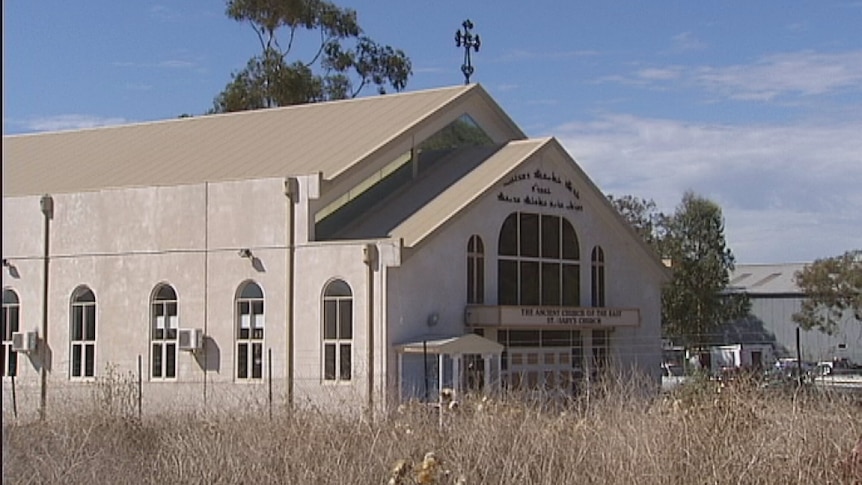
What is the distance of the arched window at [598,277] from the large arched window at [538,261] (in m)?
0.89

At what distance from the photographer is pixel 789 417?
17.3 metres

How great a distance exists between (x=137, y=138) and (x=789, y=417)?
3144 centimetres

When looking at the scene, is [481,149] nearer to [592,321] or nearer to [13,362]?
[592,321]

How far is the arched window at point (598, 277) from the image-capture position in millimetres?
42219

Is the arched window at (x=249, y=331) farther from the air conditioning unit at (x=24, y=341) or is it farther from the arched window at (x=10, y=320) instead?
the arched window at (x=10, y=320)

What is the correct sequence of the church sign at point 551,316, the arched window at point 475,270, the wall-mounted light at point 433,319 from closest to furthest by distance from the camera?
the wall-mounted light at point 433,319
the church sign at point 551,316
the arched window at point 475,270

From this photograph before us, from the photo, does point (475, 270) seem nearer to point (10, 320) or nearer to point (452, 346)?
point (452, 346)

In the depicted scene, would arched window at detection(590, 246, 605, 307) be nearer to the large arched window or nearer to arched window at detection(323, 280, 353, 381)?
the large arched window

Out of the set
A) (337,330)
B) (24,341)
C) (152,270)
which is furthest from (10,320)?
(337,330)

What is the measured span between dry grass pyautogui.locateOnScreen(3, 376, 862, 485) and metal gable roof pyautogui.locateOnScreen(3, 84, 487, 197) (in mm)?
17667

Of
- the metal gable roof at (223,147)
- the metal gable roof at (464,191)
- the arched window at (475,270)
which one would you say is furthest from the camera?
the metal gable roof at (223,147)

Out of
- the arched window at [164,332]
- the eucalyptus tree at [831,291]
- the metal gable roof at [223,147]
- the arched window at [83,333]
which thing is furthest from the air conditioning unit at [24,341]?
the eucalyptus tree at [831,291]

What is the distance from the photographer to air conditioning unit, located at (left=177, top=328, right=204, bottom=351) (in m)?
36.7

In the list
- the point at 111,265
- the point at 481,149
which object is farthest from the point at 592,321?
the point at 111,265
